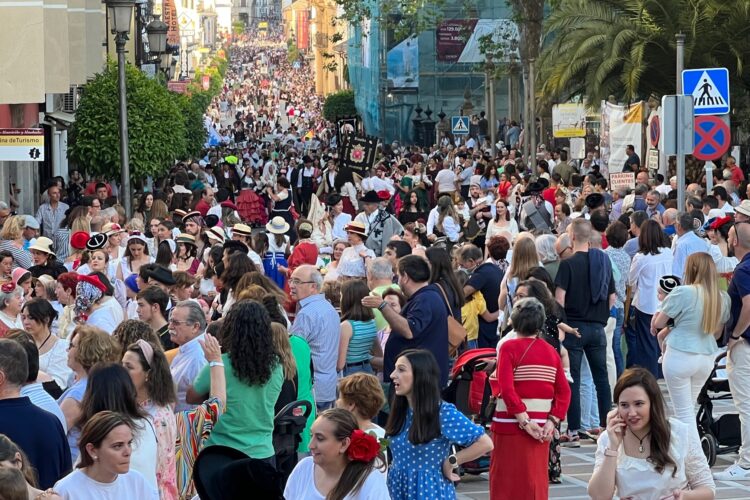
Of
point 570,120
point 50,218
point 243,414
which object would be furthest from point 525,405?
point 570,120

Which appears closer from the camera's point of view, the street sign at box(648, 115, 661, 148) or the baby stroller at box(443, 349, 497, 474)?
the baby stroller at box(443, 349, 497, 474)

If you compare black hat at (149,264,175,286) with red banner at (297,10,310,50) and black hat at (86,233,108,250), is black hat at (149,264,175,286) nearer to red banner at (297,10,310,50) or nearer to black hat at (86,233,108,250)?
black hat at (86,233,108,250)

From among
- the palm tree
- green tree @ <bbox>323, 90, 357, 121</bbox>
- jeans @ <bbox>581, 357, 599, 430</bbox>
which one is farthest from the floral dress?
green tree @ <bbox>323, 90, 357, 121</bbox>

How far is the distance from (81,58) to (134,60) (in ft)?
68.9

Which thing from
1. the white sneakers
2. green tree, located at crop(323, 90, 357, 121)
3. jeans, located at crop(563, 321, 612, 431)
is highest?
green tree, located at crop(323, 90, 357, 121)

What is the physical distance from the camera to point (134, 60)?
45312mm

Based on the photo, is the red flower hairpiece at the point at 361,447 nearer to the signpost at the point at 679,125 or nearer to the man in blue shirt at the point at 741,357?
the man in blue shirt at the point at 741,357

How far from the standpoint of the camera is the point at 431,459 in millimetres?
7461

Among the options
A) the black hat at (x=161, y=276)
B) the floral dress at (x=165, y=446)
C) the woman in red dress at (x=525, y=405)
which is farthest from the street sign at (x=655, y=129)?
the floral dress at (x=165, y=446)

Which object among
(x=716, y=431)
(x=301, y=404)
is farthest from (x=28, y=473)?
(x=716, y=431)

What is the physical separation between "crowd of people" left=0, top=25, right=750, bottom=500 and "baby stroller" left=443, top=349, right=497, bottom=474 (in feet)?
0.37

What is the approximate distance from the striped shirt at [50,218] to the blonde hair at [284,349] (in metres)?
12.2

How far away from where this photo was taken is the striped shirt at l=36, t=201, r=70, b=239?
20438 millimetres

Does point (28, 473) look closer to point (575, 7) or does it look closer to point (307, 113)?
point (575, 7)
